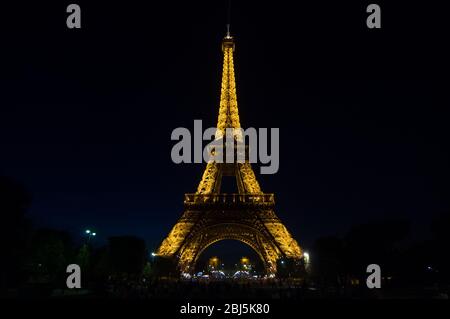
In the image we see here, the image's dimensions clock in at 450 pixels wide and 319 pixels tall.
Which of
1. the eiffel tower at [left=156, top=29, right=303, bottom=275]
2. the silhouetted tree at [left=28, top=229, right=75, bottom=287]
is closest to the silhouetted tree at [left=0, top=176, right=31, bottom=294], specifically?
the silhouetted tree at [left=28, top=229, right=75, bottom=287]

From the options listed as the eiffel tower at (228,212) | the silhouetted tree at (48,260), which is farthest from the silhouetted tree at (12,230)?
the eiffel tower at (228,212)

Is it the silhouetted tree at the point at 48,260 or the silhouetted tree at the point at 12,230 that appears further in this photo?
the silhouetted tree at the point at 48,260

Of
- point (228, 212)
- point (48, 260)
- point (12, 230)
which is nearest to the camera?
point (12, 230)

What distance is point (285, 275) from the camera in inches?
2227

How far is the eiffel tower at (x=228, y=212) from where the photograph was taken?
59.2 m

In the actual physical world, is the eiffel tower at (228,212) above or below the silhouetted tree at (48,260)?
above

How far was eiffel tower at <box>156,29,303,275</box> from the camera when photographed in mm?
59188

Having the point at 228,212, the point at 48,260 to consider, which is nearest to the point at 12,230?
the point at 48,260

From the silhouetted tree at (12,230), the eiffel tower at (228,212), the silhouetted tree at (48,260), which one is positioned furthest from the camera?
the eiffel tower at (228,212)

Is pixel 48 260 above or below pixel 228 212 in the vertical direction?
below

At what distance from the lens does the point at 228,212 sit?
6234 cm

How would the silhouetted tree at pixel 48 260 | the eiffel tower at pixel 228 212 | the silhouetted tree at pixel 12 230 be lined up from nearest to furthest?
1. the silhouetted tree at pixel 12 230
2. the silhouetted tree at pixel 48 260
3. the eiffel tower at pixel 228 212

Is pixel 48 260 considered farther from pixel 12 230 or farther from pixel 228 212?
pixel 228 212

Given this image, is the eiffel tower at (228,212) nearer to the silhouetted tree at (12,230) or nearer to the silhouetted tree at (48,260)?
the silhouetted tree at (48,260)
